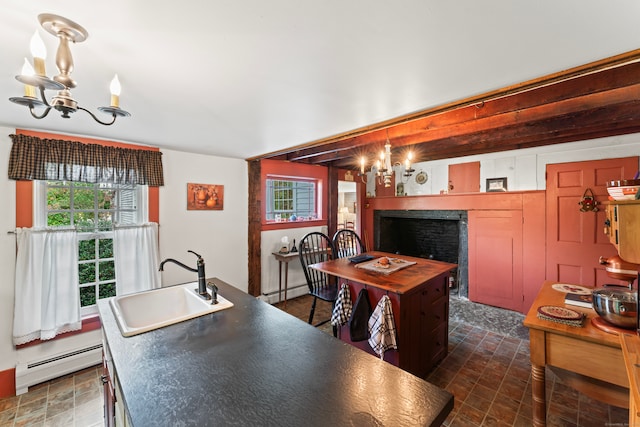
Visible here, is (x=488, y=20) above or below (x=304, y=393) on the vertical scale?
above

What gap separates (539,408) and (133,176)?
3651 millimetres

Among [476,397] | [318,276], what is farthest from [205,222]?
[476,397]

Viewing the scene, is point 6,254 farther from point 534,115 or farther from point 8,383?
point 534,115

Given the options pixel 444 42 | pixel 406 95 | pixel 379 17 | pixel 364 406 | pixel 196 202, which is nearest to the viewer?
pixel 364 406

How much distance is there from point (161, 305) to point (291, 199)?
273cm

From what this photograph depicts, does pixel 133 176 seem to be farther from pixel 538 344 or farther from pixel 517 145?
pixel 517 145

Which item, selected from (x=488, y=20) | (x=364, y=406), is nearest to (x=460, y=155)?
(x=488, y=20)

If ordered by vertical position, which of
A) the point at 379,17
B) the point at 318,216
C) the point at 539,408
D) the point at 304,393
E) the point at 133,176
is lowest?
the point at 539,408

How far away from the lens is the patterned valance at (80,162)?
6.88 feet

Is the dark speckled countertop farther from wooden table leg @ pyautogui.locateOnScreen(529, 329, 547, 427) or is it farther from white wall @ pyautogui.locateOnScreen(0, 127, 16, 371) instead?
white wall @ pyautogui.locateOnScreen(0, 127, 16, 371)

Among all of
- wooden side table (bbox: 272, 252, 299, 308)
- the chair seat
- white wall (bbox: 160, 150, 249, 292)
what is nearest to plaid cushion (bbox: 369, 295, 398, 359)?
the chair seat

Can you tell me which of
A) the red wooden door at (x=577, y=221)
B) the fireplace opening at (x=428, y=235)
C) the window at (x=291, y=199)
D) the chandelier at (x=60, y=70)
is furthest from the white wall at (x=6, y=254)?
the red wooden door at (x=577, y=221)

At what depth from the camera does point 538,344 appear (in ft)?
4.66

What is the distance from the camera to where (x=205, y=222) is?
3.23 meters
